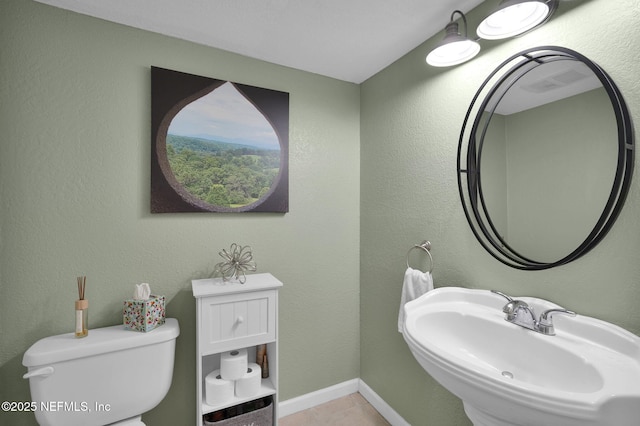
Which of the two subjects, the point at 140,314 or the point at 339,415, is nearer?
the point at 140,314

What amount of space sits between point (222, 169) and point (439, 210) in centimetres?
128

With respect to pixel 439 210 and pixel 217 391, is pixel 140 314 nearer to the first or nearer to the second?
pixel 217 391

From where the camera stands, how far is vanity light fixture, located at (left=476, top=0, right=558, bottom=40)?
1070 mm


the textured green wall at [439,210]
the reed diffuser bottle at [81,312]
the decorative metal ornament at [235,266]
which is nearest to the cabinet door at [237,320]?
the decorative metal ornament at [235,266]

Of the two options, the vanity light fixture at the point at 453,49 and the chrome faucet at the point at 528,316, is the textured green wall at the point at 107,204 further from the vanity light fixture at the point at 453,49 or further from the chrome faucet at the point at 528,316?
the chrome faucet at the point at 528,316

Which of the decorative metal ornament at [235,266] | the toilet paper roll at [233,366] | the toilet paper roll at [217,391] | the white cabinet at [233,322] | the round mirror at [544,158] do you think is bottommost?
the toilet paper roll at [217,391]

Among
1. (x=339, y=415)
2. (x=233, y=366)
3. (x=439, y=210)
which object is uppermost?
(x=439, y=210)

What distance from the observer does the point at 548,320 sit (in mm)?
1070

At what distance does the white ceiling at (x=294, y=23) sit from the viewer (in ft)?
4.60

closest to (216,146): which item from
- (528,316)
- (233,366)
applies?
(233,366)

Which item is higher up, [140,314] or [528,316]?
[528,316]

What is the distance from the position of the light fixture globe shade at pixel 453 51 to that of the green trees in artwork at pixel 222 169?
106 centimetres

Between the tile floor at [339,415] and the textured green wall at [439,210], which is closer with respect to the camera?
the textured green wall at [439,210]

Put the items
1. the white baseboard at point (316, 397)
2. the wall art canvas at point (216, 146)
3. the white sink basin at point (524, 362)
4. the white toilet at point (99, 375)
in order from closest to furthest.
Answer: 1. the white sink basin at point (524, 362)
2. the white toilet at point (99, 375)
3. the wall art canvas at point (216, 146)
4. the white baseboard at point (316, 397)
